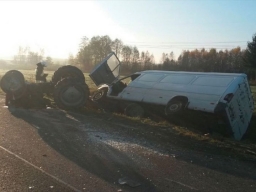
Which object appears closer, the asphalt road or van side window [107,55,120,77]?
the asphalt road

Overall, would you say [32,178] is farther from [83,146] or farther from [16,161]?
[83,146]

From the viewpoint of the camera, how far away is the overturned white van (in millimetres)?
11828

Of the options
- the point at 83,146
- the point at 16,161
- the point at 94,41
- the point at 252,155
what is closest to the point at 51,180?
the point at 16,161

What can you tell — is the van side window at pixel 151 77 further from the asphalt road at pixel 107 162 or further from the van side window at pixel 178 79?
the asphalt road at pixel 107 162

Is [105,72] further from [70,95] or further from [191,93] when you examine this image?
[191,93]

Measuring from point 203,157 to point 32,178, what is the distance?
322 centimetres

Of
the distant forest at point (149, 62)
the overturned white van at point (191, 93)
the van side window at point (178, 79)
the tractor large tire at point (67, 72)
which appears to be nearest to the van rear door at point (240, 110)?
the overturned white van at point (191, 93)

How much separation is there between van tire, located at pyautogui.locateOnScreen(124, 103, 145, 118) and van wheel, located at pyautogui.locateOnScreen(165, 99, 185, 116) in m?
1.50

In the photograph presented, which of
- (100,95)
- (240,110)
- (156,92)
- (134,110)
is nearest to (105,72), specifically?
(100,95)

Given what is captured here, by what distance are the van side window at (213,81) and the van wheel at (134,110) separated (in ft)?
7.32

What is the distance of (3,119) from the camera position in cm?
1127

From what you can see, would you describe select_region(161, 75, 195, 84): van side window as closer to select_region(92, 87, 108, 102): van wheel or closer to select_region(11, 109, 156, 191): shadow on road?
select_region(92, 87, 108, 102): van wheel

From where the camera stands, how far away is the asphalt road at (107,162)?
5820mm

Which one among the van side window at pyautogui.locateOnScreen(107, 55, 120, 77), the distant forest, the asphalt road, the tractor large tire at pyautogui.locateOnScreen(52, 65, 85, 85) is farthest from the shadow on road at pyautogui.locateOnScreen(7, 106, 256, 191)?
the distant forest
